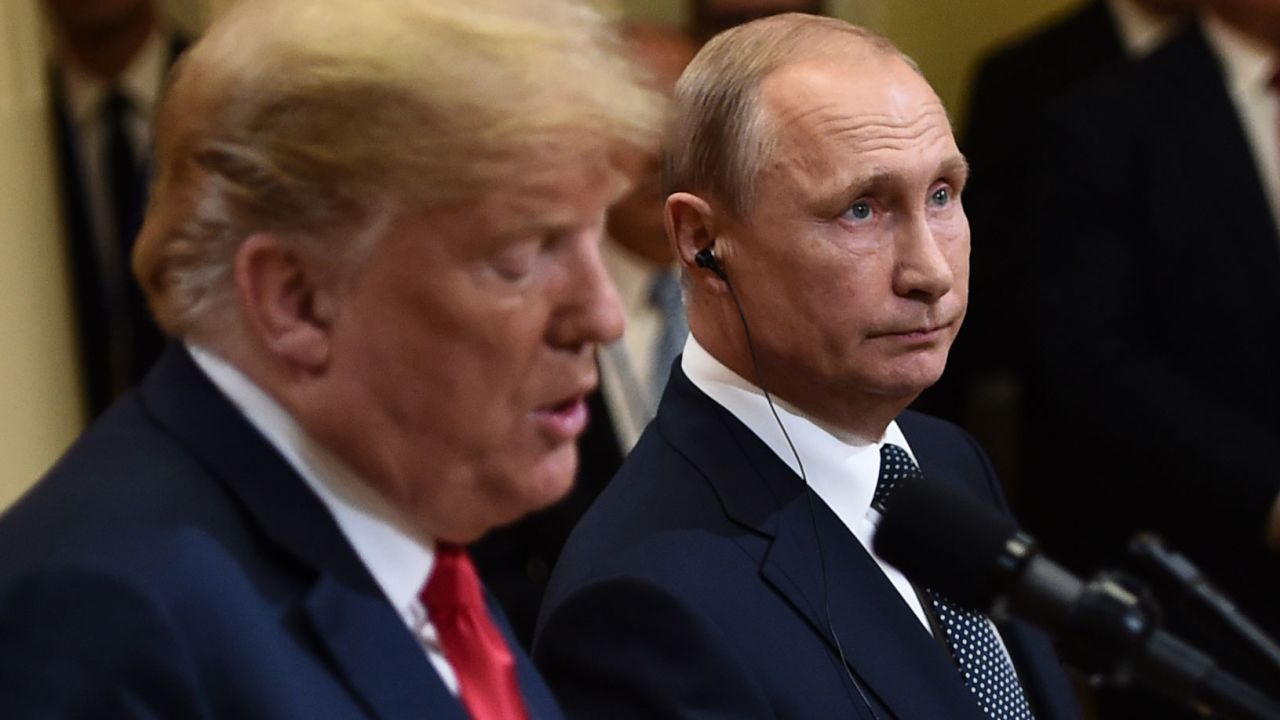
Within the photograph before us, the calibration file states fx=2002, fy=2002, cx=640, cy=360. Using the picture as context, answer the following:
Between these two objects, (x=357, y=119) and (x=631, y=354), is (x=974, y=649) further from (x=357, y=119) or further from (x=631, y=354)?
(x=631, y=354)

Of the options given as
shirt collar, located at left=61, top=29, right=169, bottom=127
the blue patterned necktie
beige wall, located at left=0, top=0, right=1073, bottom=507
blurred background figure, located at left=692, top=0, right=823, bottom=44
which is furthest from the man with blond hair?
shirt collar, located at left=61, top=29, right=169, bottom=127

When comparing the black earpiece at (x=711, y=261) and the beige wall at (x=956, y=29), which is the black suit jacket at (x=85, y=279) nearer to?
the black earpiece at (x=711, y=261)

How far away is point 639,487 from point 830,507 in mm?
203

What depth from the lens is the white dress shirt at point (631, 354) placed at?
133 inches

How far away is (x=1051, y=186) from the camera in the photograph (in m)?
3.75

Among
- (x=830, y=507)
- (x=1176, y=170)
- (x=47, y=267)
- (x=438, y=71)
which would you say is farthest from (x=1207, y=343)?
(x=438, y=71)

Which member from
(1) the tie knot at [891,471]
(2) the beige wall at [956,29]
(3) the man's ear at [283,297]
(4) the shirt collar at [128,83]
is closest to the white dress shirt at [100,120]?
(4) the shirt collar at [128,83]

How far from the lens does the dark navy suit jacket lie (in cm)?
121

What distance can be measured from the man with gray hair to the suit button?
4.22ft

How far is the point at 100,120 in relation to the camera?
13.2 ft

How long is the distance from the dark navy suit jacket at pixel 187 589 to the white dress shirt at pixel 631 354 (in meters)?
1.96

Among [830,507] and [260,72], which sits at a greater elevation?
[260,72]

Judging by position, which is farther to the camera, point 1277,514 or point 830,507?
point 1277,514

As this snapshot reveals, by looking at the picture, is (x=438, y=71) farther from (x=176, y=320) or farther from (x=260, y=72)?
(x=176, y=320)
